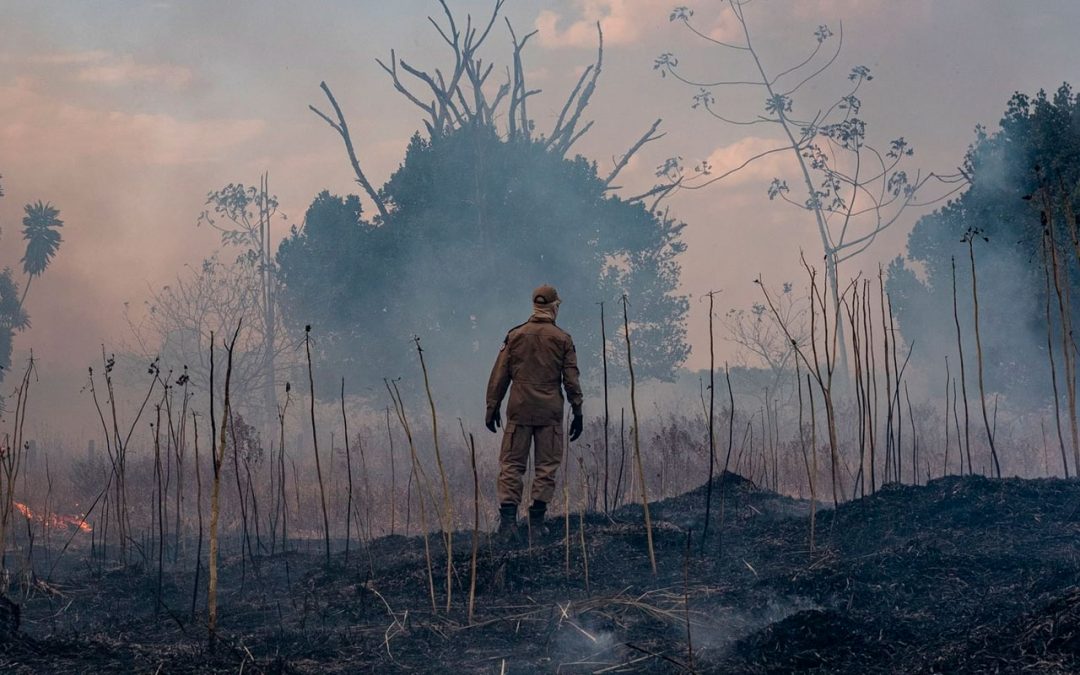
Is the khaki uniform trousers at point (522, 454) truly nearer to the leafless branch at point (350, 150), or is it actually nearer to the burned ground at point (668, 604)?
the burned ground at point (668, 604)

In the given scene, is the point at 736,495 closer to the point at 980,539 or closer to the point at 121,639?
the point at 980,539

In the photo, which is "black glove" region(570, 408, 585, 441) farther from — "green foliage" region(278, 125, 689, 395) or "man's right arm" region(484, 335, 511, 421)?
"green foliage" region(278, 125, 689, 395)

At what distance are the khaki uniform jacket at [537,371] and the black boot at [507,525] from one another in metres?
0.73

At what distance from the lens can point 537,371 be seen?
772 cm

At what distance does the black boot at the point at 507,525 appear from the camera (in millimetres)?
7570

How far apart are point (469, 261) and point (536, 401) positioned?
42.9 ft

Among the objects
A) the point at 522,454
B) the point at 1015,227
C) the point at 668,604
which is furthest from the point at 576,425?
the point at 1015,227

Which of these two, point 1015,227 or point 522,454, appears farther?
point 1015,227

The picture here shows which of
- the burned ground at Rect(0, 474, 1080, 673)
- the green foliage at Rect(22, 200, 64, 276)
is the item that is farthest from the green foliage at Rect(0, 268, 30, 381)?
the burned ground at Rect(0, 474, 1080, 673)

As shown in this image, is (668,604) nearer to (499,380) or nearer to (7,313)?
(499,380)

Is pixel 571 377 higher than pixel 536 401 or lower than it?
higher

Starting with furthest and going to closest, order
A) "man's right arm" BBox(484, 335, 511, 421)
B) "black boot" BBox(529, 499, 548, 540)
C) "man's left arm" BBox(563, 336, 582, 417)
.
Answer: "man's right arm" BBox(484, 335, 511, 421), "man's left arm" BBox(563, 336, 582, 417), "black boot" BBox(529, 499, 548, 540)

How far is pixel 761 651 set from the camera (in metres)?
4.38

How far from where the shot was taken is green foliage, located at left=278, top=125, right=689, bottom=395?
21.0 m
